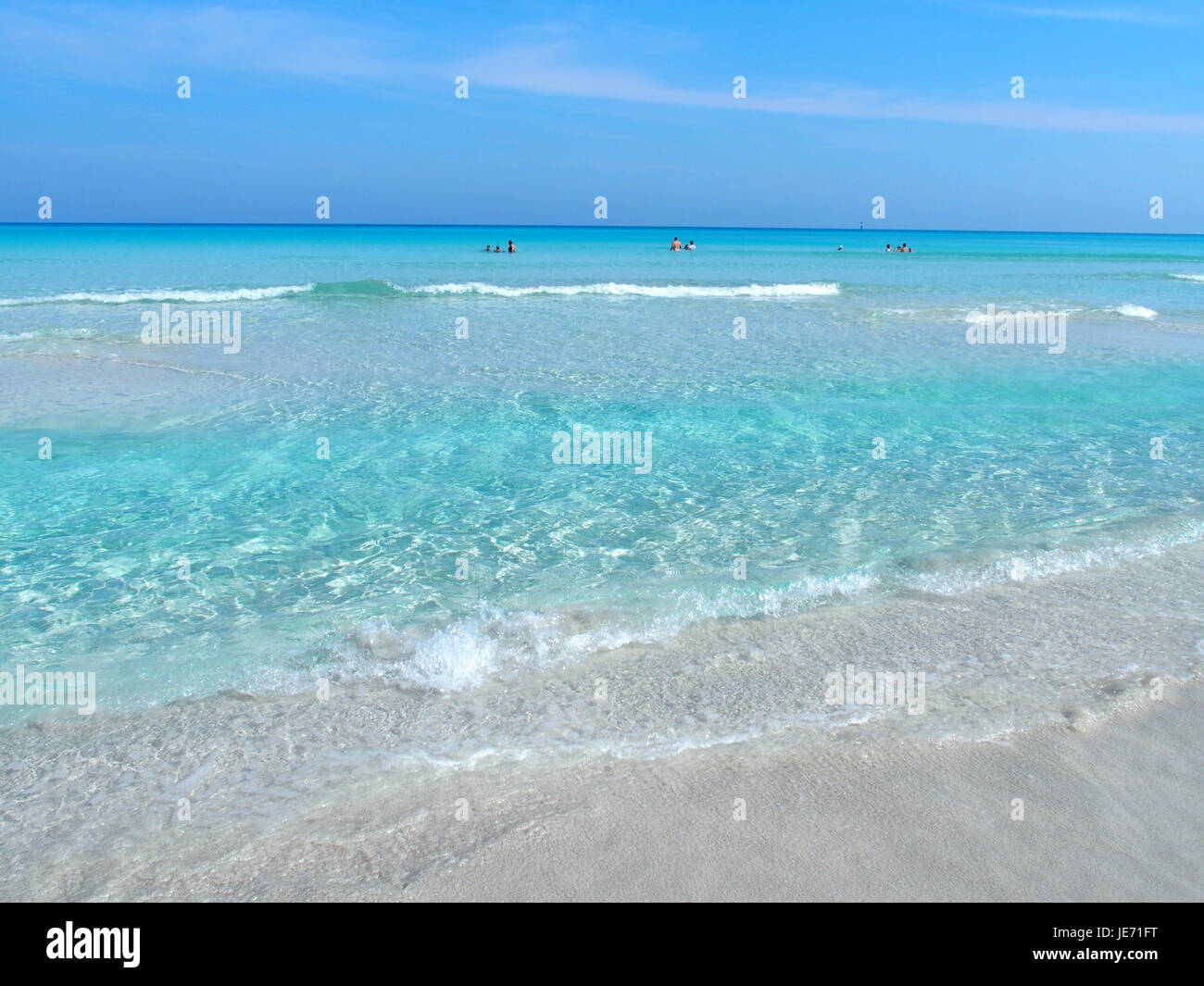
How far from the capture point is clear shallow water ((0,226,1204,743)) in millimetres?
6141

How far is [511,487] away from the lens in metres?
9.30

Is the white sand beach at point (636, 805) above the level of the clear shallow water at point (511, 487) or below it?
below

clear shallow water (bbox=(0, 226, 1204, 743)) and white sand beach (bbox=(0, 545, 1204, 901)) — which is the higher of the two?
clear shallow water (bbox=(0, 226, 1204, 743))

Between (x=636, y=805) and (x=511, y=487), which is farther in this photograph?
(x=511, y=487)

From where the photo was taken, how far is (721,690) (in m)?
5.29

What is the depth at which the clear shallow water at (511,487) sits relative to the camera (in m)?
6.14

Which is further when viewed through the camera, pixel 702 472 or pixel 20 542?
pixel 702 472

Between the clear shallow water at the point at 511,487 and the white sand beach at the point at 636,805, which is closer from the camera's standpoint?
the white sand beach at the point at 636,805

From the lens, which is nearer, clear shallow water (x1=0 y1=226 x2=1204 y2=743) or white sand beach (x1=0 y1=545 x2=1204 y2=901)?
white sand beach (x1=0 y1=545 x2=1204 y2=901)

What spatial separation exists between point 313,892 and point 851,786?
2.54m

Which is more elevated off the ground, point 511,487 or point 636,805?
point 511,487
